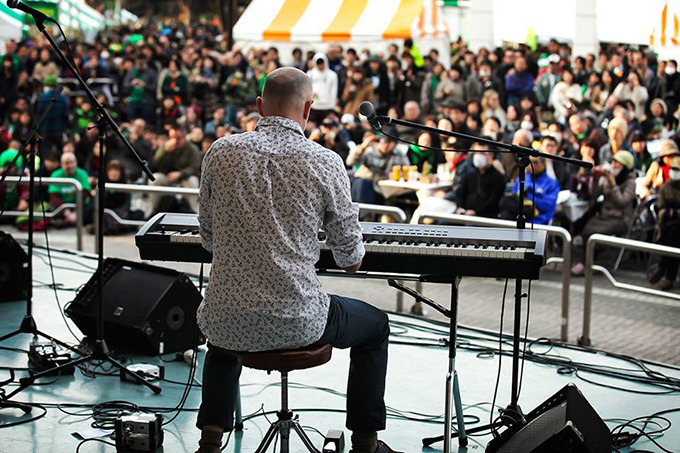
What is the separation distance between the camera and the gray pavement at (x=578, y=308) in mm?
6828

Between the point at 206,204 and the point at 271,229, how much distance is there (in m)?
0.32

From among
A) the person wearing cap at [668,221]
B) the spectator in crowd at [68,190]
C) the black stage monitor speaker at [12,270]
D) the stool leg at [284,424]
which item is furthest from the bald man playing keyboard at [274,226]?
the spectator in crowd at [68,190]

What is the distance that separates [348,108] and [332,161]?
39.1 ft

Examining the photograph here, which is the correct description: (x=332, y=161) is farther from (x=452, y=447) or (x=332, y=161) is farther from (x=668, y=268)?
(x=668, y=268)

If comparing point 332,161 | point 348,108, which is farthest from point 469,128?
point 332,161

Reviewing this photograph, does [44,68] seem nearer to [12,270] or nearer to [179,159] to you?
[179,159]

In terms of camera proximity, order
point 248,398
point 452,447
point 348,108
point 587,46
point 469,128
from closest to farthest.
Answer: point 452,447 → point 248,398 → point 469,128 → point 348,108 → point 587,46

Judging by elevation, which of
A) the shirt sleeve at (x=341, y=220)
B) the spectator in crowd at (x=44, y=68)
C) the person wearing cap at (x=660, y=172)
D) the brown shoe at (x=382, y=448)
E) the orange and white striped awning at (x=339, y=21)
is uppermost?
the orange and white striped awning at (x=339, y=21)

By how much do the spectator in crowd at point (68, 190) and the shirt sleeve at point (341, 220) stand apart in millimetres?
7608

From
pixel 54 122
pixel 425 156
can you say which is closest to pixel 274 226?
pixel 425 156

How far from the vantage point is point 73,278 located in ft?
26.2

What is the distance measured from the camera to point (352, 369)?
4.06 m

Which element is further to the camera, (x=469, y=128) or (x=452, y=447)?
(x=469, y=128)

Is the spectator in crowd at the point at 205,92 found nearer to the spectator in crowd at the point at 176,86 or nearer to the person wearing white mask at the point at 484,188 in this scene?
the spectator in crowd at the point at 176,86
